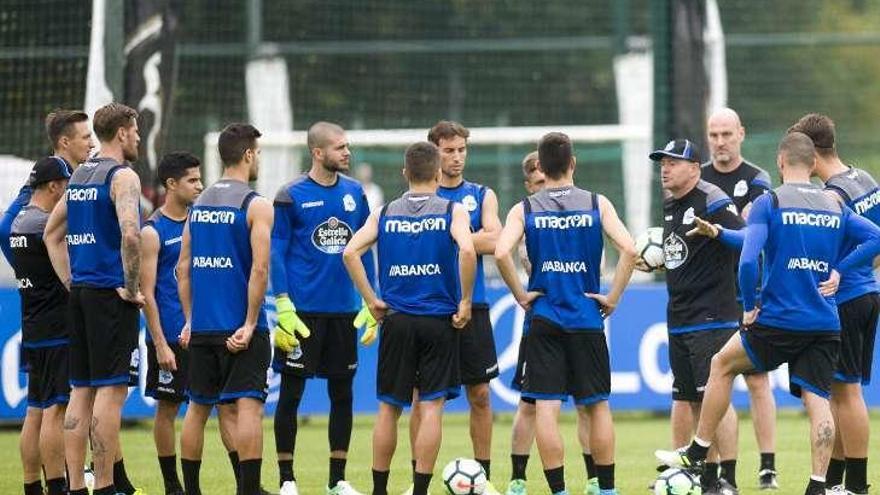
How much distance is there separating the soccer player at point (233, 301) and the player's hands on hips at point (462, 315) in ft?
3.86

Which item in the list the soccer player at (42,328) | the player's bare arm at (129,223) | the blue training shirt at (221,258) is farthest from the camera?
the soccer player at (42,328)

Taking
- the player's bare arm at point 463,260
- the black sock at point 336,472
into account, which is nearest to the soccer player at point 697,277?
the player's bare arm at point 463,260

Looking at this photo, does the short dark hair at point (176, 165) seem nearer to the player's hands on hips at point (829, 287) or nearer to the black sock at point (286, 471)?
the black sock at point (286, 471)

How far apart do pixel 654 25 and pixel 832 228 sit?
31.2 ft

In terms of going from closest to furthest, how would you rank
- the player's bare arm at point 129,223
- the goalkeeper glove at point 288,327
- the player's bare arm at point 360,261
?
the player's bare arm at point 129,223 < the player's bare arm at point 360,261 < the goalkeeper glove at point 288,327

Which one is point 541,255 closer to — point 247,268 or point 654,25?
point 247,268

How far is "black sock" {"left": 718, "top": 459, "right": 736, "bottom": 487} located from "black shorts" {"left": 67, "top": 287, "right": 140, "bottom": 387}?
3986mm

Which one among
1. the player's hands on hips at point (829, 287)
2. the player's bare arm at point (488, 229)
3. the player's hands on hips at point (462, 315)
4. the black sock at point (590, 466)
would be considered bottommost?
the black sock at point (590, 466)

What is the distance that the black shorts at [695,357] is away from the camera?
11.5 metres

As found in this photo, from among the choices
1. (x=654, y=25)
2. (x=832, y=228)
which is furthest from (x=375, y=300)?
(x=654, y=25)

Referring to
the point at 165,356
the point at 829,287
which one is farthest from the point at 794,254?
the point at 165,356

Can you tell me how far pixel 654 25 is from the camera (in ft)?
64.6

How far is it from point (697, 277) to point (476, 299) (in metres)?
1.54

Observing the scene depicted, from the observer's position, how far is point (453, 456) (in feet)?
48.0
